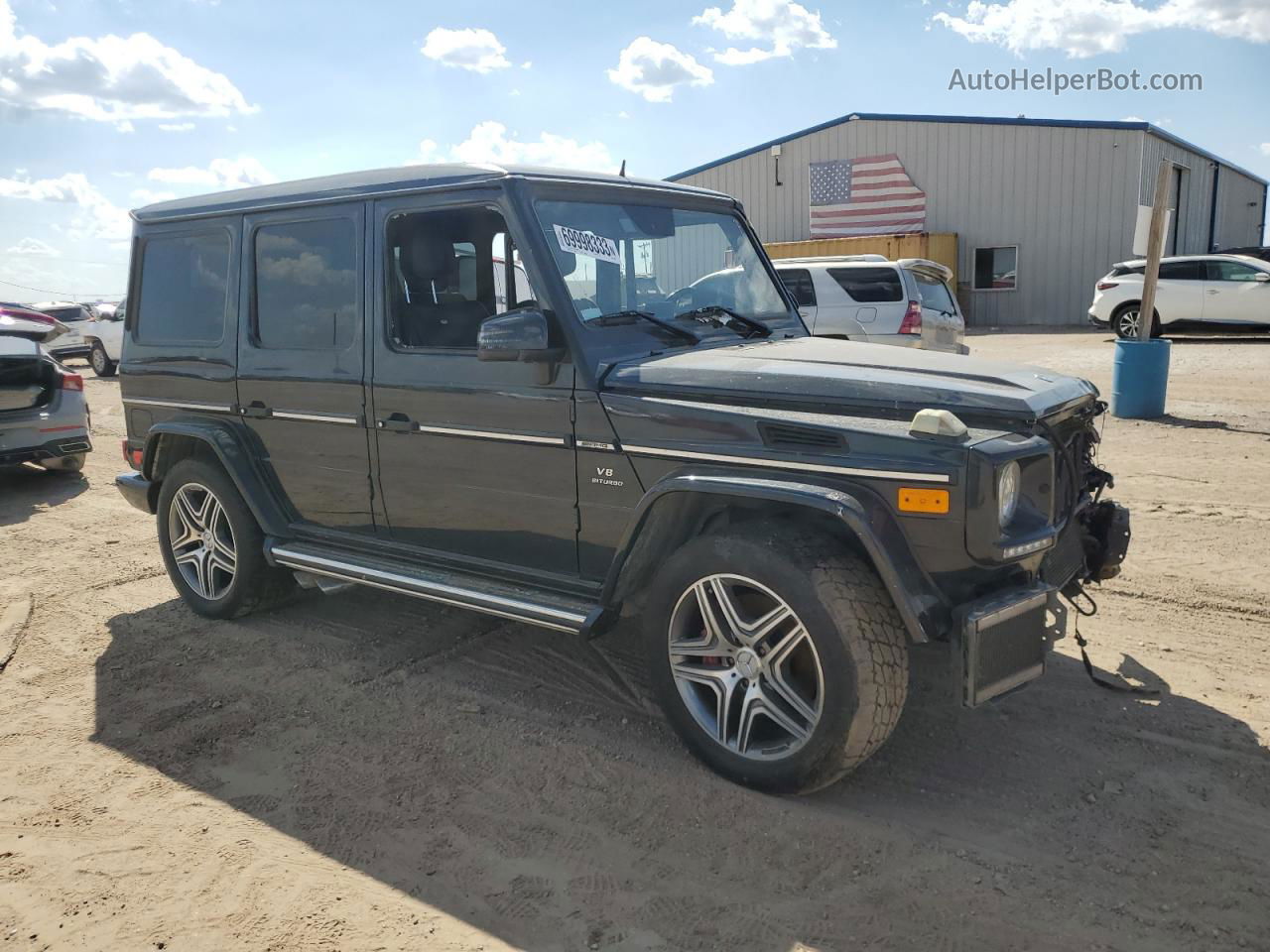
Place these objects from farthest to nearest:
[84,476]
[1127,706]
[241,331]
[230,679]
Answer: [84,476], [241,331], [230,679], [1127,706]

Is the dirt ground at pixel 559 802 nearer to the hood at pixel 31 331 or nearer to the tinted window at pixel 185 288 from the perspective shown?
the tinted window at pixel 185 288

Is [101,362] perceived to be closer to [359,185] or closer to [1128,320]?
[359,185]

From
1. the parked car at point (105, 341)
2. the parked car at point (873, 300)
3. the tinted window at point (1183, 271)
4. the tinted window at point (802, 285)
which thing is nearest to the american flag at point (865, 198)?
the tinted window at point (1183, 271)

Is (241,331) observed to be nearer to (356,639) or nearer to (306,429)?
(306,429)

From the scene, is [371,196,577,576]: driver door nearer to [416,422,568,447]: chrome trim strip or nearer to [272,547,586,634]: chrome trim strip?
[416,422,568,447]: chrome trim strip

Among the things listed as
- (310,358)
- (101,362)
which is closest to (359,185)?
(310,358)

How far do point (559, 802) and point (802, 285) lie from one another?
929 centimetres

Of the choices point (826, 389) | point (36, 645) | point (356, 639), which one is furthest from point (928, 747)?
point (36, 645)

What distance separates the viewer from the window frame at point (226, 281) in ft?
16.4

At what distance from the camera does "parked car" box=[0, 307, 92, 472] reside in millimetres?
8484

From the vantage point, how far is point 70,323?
21953 mm

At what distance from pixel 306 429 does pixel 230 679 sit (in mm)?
1205

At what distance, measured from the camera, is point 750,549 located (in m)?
3.31

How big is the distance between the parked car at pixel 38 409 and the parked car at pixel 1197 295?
1680cm
